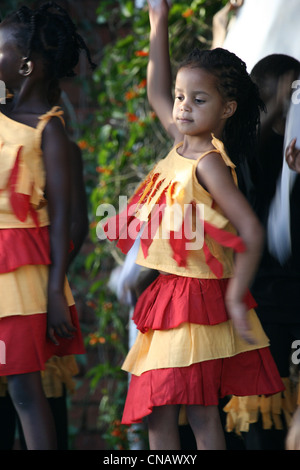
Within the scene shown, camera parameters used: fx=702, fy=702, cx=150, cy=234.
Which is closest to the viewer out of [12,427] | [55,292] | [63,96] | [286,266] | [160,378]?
[160,378]

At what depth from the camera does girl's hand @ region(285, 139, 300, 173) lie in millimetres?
1930

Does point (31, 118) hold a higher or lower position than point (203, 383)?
higher

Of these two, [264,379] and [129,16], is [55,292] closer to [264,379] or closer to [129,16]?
[264,379]

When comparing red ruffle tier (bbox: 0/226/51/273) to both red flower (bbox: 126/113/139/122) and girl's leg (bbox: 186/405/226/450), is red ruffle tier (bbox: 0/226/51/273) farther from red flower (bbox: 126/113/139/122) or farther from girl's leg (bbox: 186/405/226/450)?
red flower (bbox: 126/113/139/122)

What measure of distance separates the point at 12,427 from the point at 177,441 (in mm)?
732

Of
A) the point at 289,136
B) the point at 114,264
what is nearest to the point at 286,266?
the point at 289,136

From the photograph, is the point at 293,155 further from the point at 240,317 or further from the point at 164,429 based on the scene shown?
the point at 164,429

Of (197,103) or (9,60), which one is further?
(9,60)

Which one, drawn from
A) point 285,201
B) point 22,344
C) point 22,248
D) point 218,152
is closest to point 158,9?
point 218,152

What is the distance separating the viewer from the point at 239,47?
2.14 m

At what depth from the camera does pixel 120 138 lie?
320 cm

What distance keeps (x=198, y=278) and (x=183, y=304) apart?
0.27 ft

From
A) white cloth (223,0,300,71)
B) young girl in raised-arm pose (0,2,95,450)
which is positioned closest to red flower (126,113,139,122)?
white cloth (223,0,300,71)

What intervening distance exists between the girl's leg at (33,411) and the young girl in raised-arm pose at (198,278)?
0.20 m
